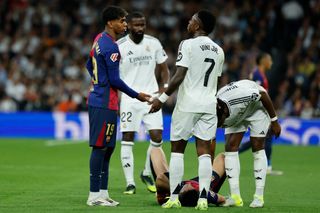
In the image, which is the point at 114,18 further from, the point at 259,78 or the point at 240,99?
the point at 259,78

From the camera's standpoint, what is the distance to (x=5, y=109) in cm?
2544

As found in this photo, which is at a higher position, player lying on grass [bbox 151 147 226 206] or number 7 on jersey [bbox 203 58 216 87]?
number 7 on jersey [bbox 203 58 216 87]

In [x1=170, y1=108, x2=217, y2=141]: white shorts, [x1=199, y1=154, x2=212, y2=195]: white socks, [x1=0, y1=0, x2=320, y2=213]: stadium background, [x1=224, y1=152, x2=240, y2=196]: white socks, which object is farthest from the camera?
[x1=0, y1=0, x2=320, y2=213]: stadium background

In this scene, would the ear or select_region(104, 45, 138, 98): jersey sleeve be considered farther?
the ear

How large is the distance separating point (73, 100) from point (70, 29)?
432cm

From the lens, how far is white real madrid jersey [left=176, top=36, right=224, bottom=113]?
31.6 feet

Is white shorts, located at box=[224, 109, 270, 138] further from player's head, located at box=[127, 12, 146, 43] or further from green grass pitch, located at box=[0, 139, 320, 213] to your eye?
player's head, located at box=[127, 12, 146, 43]

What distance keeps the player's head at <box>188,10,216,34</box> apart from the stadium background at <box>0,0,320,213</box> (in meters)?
6.27

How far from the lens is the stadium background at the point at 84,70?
1994 cm

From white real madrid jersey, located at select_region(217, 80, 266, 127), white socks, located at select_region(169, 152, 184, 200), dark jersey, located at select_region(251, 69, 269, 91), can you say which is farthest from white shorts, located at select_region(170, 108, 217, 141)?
dark jersey, located at select_region(251, 69, 269, 91)

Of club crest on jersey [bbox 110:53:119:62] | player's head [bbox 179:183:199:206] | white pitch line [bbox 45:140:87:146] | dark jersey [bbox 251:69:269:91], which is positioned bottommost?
white pitch line [bbox 45:140:87:146]

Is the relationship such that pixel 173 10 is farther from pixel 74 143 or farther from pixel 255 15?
pixel 74 143

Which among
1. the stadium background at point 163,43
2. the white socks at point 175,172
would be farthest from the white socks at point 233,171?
the stadium background at point 163,43

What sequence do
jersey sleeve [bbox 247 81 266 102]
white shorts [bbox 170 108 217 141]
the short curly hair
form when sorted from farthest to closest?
the short curly hair
jersey sleeve [bbox 247 81 266 102]
white shorts [bbox 170 108 217 141]
